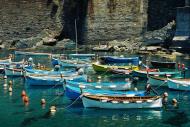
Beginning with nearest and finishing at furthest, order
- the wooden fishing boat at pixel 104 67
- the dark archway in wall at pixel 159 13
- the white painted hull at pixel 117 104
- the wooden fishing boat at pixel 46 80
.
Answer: the white painted hull at pixel 117 104 → the wooden fishing boat at pixel 46 80 → the wooden fishing boat at pixel 104 67 → the dark archway in wall at pixel 159 13

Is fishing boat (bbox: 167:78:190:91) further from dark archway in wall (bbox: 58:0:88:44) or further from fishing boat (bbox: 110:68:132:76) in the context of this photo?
dark archway in wall (bbox: 58:0:88:44)

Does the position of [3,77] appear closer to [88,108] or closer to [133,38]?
[88,108]

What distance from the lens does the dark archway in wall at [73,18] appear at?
5990 centimetres

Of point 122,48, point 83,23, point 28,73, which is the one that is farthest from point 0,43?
point 28,73

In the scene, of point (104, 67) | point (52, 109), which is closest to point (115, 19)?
point (104, 67)

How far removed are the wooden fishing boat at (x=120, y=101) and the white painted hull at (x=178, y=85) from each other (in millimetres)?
5470

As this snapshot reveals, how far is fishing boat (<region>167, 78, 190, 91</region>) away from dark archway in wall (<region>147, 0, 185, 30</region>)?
86.8ft

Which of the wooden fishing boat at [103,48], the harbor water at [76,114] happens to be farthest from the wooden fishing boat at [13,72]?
the wooden fishing boat at [103,48]

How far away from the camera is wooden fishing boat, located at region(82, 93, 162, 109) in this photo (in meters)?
26.6

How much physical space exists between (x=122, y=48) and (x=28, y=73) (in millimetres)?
22278

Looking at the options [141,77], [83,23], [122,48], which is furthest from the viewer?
[83,23]

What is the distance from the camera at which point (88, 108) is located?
27109 mm

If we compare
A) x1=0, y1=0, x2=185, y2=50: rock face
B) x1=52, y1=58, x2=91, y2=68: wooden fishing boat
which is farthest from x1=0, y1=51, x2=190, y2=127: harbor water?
x1=0, y1=0, x2=185, y2=50: rock face

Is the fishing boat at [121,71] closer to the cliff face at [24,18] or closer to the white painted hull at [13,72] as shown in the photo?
the white painted hull at [13,72]
